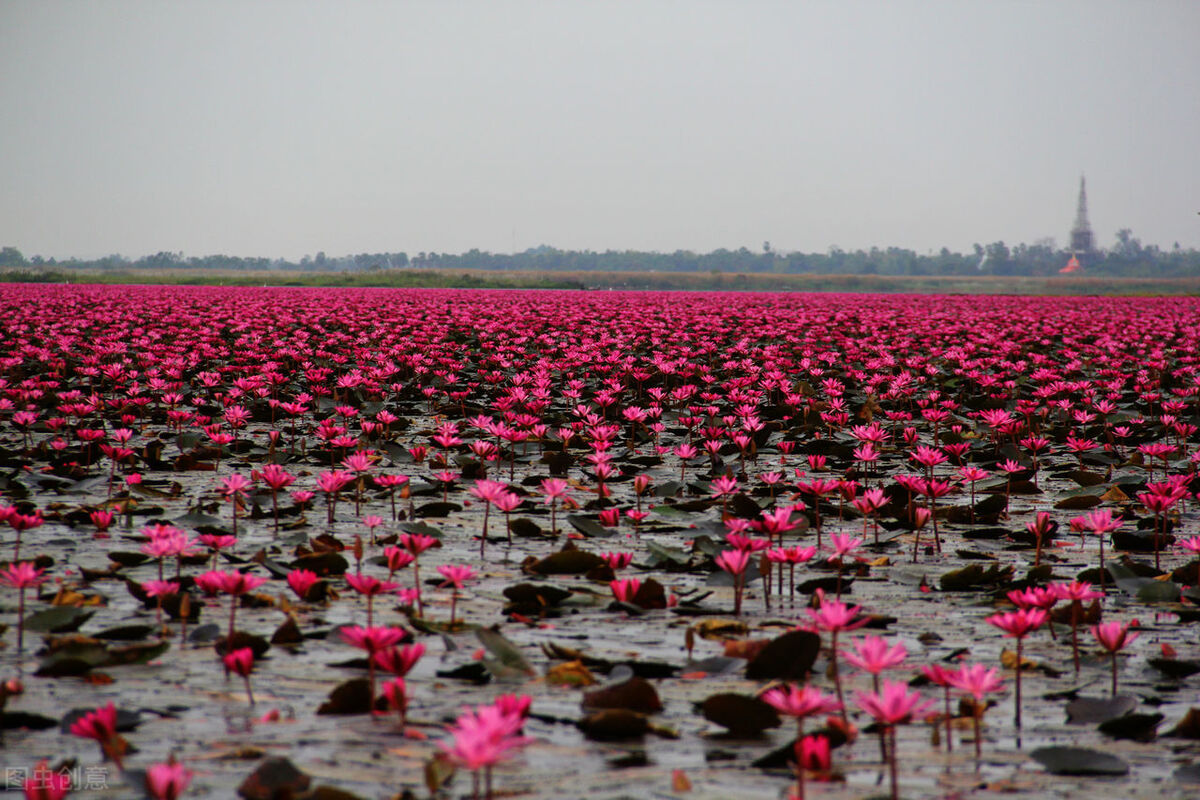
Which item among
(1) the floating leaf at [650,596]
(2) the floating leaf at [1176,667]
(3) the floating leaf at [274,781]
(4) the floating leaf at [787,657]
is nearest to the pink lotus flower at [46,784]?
(3) the floating leaf at [274,781]

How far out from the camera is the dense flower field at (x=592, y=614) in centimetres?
176

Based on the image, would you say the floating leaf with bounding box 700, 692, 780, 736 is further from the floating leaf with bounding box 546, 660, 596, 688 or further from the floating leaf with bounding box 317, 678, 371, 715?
the floating leaf with bounding box 317, 678, 371, 715

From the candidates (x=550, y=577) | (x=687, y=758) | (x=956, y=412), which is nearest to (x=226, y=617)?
(x=550, y=577)

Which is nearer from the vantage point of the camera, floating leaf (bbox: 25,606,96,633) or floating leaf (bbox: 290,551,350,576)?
floating leaf (bbox: 25,606,96,633)

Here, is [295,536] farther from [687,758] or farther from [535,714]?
[687,758]

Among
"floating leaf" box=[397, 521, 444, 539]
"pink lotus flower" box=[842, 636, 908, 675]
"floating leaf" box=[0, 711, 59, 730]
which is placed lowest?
"floating leaf" box=[0, 711, 59, 730]

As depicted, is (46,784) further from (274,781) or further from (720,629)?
(720,629)

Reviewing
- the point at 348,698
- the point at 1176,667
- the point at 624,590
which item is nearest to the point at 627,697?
the point at 348,698

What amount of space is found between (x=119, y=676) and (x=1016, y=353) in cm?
1085

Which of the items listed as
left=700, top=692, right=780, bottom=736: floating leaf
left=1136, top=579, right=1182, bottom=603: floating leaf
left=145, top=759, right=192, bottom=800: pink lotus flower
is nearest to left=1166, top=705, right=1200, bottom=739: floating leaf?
left=700, top=692, right=780, bottom=736: floating leaf

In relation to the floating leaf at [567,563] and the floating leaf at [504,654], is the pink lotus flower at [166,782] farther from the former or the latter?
the floating leaf at [567,563]

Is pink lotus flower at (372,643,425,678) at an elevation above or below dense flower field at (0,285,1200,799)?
above

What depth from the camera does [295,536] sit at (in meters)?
3.47

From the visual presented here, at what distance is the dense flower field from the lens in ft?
5.78
